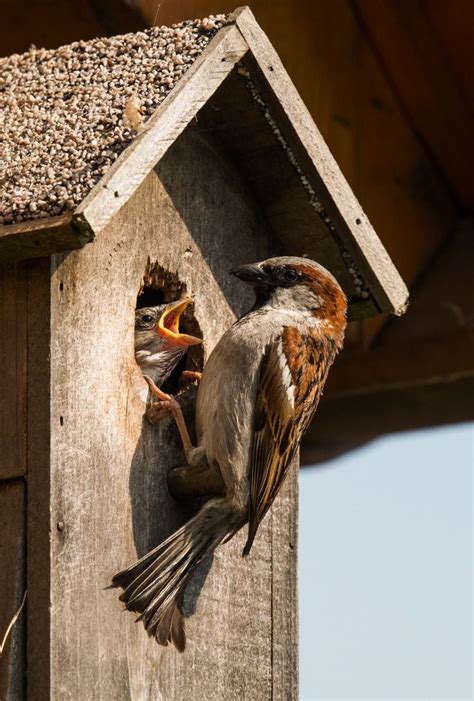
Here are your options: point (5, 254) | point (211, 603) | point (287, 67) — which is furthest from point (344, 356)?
point (5, 254)

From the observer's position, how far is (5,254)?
174 inches

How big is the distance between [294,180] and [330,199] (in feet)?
0.38

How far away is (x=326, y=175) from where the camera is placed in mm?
5094

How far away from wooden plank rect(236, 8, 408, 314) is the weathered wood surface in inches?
10.2

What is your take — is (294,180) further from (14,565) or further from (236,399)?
(14,565)

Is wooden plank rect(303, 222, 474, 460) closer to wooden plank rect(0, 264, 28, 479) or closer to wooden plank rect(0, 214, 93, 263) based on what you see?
wooden plank rect(0, 264, 28, 479)

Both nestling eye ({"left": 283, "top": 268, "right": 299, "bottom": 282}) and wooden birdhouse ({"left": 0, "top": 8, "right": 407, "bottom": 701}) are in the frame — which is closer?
wooden birdhouse ({"left": 0, "top": 8, "right": 407, "bottom": 701})

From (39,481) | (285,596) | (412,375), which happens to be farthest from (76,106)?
(412,375)

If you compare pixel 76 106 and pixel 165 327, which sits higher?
pixel 76 106

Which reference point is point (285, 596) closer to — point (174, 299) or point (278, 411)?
point (278, 411)

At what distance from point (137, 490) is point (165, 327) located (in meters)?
0.53

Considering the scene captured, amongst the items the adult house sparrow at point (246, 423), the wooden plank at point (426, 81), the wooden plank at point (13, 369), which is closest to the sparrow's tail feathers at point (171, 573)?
the adult house sparrow at point (246, 423)

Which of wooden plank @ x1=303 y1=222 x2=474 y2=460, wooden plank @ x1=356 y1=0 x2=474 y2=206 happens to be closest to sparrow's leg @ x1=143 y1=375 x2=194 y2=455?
wooden plank @ x1=303 y1=222 x2=474 y2=460

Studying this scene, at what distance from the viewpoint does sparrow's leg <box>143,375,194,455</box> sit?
4824 millimetres
